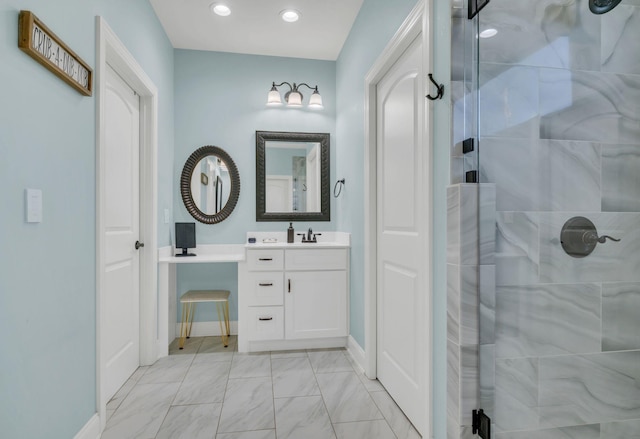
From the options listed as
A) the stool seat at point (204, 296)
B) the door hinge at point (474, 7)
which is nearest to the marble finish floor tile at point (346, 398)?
the stool seat at point (204, 296)

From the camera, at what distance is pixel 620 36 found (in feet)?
4.49

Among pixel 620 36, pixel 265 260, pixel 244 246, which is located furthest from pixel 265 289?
pixel 620 36

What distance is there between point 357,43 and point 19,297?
2.61m

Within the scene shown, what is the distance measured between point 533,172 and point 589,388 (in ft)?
2.74

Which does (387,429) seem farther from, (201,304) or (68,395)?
(201,304)

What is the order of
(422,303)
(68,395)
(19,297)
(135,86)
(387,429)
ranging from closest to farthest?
(19,297) → (68,395) → (422,303) → (387,429) → (135,86)

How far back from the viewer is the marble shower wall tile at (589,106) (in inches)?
53.1

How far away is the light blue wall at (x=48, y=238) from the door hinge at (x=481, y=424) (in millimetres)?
1567

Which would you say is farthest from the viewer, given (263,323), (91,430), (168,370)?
(263,323)

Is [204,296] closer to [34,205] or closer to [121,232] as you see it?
[121,232]

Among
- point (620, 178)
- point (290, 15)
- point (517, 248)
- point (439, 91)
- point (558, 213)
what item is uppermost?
point (290, 15)

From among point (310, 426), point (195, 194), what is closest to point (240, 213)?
point (195, 194)

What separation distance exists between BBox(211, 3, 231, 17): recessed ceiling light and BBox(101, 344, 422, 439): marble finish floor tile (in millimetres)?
2630

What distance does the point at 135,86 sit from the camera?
8.30 ft
